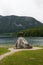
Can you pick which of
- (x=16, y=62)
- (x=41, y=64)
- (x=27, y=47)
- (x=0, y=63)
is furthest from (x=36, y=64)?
(x=27, y=47)

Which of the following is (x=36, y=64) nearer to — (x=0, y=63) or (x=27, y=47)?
(x=0, y=63)

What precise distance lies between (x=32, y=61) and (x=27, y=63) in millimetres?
1052

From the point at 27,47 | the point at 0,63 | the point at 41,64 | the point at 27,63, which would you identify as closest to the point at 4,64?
the point at 0,63

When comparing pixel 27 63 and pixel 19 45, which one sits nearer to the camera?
pixel 27 63

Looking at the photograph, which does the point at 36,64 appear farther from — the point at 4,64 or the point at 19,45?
the point at 19,45

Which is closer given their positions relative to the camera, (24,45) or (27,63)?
(27,63)

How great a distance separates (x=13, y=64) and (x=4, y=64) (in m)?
0.89

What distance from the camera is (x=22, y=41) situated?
40656 mm

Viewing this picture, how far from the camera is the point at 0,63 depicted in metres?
20.7

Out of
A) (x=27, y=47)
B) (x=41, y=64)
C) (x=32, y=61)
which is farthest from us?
(x=27, y=47)

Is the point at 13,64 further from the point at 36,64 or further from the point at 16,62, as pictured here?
the point at 36,64

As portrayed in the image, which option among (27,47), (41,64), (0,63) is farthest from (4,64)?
(27,47)

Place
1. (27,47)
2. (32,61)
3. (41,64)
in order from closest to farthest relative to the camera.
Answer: (41,64), (32,61), (27,47)

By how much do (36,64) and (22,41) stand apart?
20632 mm
